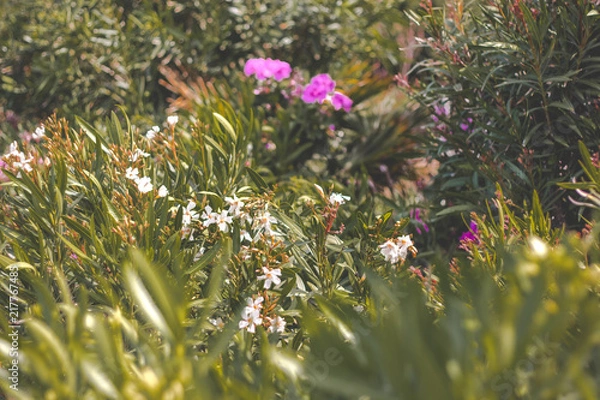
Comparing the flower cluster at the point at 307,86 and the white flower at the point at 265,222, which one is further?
the flower cluster at the point at 307,86

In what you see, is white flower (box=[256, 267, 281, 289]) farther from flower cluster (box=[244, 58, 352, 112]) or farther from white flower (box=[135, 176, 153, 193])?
flower cluster (box=[244, 58, 352, 112])

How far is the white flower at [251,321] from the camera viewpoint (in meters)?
1.43

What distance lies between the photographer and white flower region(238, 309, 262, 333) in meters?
1.43

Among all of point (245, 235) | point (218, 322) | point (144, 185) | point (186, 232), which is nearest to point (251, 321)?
point (218, 322)

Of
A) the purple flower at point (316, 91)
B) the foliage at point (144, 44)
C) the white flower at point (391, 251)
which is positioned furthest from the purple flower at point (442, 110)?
the foliage at point (144, 44)

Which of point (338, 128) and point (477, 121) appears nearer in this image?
point (477, 121)

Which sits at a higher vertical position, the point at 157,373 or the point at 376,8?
the point at 157,373

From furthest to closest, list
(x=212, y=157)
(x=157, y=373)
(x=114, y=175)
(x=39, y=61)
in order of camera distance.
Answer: (x=39, y=61) → (x=212, y=157) → (x=114, y=175) → (x=157, y=373)

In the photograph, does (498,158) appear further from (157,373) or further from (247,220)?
(157,373)

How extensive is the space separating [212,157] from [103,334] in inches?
50.9

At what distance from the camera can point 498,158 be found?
2326 millimetres

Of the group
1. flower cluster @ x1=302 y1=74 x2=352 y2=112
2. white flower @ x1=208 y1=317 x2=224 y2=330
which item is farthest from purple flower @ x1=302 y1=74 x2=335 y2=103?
white flower @ x1=208 y1=317 x2=224 y2=330

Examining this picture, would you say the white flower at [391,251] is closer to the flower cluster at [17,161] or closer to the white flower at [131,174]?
the white flower at [131,174]

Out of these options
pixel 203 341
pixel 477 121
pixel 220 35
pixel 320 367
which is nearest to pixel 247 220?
pixel 203 341
